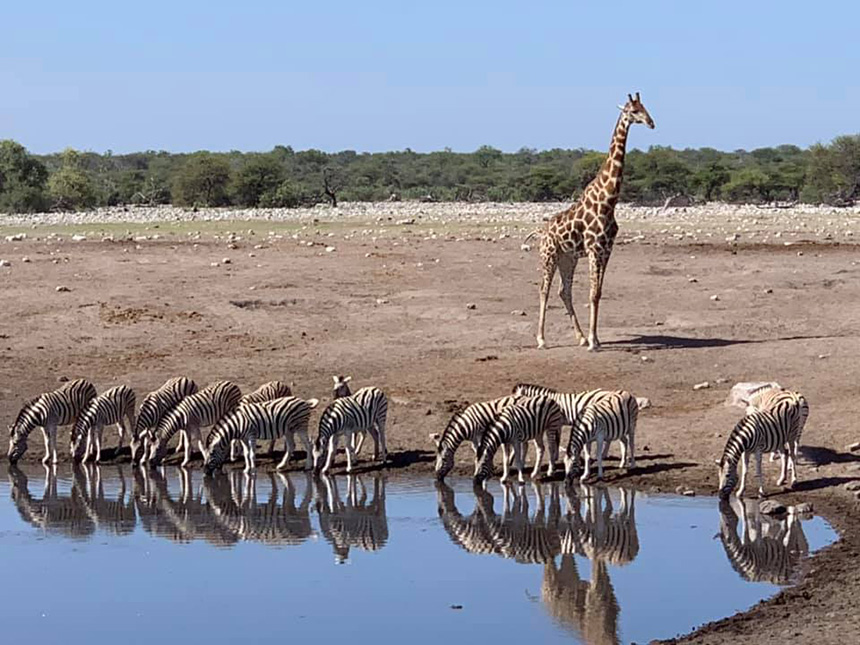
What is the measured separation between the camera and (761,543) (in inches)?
497

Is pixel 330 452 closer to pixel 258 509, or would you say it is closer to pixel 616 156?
pixel 258 509

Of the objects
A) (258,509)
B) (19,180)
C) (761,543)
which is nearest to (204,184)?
(19,180)

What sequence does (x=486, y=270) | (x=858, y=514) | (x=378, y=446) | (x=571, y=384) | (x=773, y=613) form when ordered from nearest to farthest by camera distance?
1. (x=773, y=613)
2. (x=858, y=514)
3. (x=378, y=446)
4. (x=571, y=384)
5. (x=486, y=270)

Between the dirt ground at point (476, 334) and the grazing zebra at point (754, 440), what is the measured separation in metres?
0.45

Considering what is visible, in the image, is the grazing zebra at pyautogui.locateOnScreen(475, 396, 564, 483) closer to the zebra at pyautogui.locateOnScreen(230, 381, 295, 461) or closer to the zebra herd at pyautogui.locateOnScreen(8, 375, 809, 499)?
the zebra herd at pyautogui.locateOnScreen(8, 375, 809, 499)

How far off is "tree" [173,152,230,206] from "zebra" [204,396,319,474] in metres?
38.4

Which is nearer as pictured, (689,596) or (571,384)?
(689,596)

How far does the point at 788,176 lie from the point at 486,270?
109 ft

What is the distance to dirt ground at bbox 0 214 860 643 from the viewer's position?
15414mm

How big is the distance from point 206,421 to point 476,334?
20.2 ft

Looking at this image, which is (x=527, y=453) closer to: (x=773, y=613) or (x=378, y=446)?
(x=378, y=446)

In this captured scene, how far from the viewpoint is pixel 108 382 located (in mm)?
19156

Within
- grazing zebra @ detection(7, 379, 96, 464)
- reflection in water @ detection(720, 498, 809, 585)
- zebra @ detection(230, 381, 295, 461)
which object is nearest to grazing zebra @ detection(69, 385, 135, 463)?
grazing zebra @ detection(7, 379, 96, 464)

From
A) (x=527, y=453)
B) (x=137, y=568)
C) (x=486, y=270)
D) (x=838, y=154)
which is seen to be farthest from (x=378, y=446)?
(x=838, y=154)
